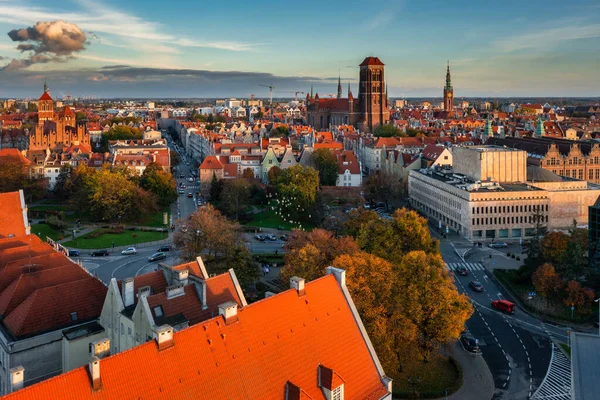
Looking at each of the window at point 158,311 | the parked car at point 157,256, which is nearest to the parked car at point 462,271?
the parked car at point 157,256

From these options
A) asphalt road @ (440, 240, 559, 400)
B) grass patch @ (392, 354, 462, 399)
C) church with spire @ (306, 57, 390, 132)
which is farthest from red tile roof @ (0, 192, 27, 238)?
church with spire @ (306, 57, 390, 132)

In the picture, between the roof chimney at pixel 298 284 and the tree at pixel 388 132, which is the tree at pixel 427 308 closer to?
the roof chimney at pixel 298 284

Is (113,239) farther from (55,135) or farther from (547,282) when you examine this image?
(55,135)

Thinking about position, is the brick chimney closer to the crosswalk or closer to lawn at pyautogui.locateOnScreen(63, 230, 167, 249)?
the crosswalk

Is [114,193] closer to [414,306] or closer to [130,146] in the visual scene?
[130,146]

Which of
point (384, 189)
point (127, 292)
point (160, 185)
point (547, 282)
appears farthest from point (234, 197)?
point (127, 292)

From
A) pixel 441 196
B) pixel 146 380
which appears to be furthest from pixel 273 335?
pixel 441 196
